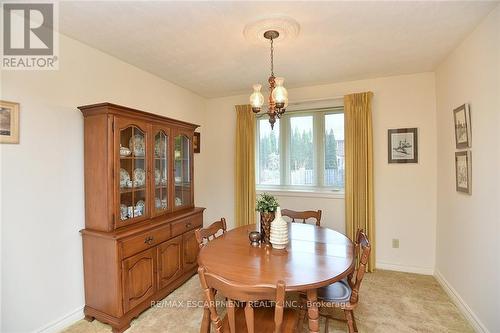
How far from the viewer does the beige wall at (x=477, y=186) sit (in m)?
1.83

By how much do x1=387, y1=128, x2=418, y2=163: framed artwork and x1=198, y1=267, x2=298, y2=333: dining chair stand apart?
251 centimetres

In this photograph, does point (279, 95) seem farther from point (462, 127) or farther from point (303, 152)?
point (303, 152)

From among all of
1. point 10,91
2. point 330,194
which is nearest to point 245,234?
point 330,194

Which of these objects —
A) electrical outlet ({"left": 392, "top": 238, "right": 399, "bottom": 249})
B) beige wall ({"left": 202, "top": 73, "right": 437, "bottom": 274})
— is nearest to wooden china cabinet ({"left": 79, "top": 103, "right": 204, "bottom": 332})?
beige wall ({"left": 202, "top": 73, "right": 437, "bottom": 274})

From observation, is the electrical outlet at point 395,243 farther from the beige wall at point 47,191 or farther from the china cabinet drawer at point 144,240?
the beige wall at point 47,191

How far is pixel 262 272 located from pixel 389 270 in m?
2.52

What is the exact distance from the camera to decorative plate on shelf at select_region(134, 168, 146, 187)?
244 centimetres

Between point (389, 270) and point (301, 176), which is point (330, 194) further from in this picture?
point (389, 270)

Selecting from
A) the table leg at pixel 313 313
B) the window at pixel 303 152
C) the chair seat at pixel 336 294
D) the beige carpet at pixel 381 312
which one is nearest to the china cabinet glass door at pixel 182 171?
the beige carpet at pixel 381 312

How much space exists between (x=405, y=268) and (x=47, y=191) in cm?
395

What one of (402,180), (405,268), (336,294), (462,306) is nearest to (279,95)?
(336,294)

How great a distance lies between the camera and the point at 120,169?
88.5 inches

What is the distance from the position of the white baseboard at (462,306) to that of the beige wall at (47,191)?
336 cm

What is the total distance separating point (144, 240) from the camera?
231 cm
